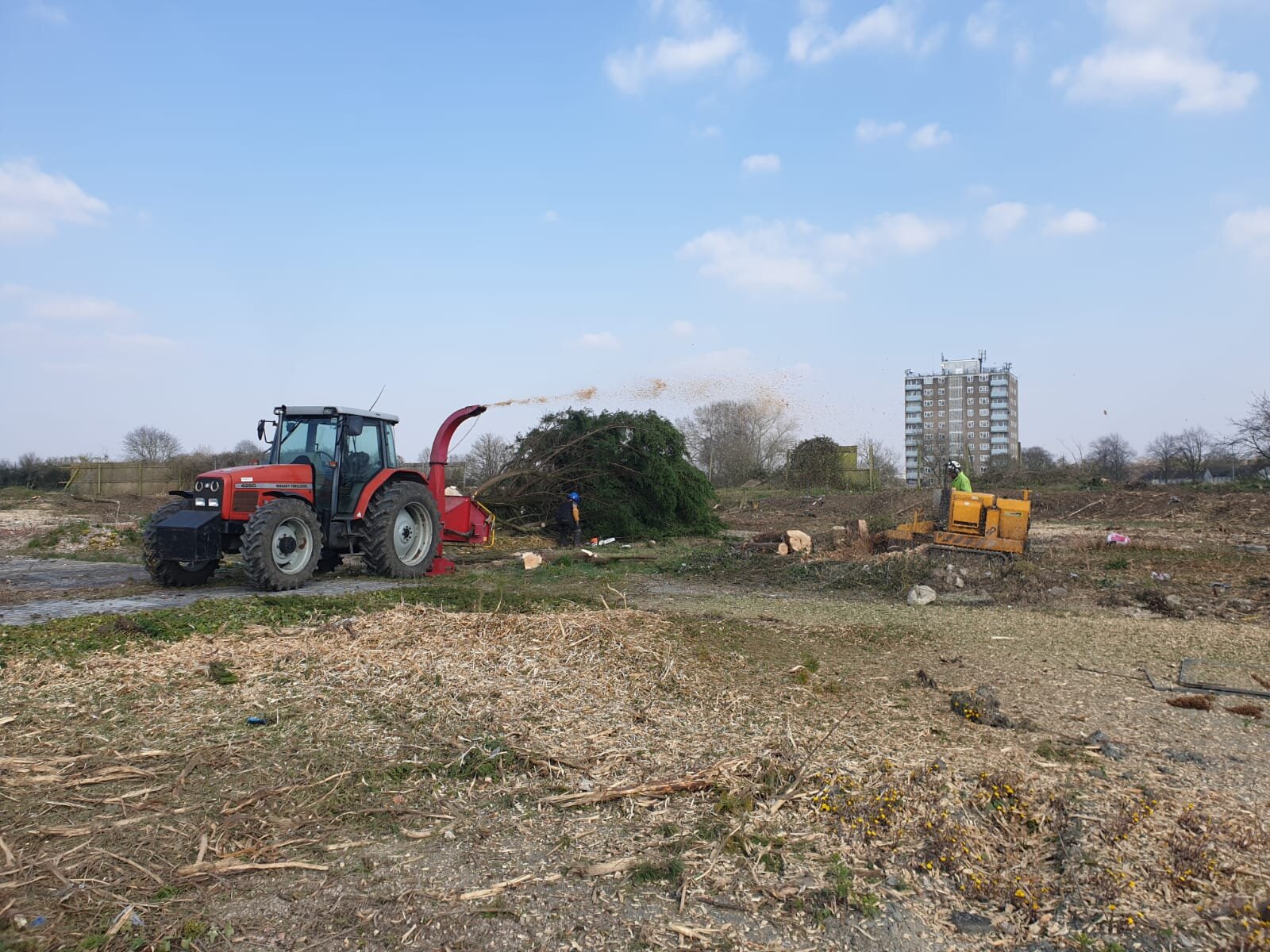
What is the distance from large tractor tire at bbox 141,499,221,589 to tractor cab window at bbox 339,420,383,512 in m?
1.78

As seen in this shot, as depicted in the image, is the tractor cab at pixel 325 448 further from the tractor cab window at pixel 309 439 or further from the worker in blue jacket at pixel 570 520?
the worker in blue jacket at pixel 570 520

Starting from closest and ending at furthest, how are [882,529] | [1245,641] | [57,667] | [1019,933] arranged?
[1019,933] → [57,667] → [1245,641] → [882,529]

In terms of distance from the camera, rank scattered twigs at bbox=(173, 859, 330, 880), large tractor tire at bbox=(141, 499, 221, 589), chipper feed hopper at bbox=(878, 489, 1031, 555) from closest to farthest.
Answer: scattered twigs at bbox=(173, 859, 330, 880) < large tractor tire at bbox=(141, 499, 221, 589) < chipper feed hopper at bbox=(878, 489, 1031, 555)

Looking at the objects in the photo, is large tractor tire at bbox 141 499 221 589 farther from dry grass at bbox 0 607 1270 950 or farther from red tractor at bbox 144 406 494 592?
dry grass at bbox 0 607 1270 950

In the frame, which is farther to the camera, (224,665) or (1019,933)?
(224,665)

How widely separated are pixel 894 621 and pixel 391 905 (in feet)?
22.8

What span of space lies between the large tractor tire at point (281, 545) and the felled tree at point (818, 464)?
27.4 metres

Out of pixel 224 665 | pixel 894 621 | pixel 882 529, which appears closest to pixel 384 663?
pixel 224 665

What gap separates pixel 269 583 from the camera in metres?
9.91

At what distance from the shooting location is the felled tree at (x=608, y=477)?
1823cm

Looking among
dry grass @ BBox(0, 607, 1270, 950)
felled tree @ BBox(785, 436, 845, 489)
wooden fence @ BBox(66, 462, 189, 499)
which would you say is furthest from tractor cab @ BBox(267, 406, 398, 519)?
felled tree @ BBox(785, 436, 845, 489)

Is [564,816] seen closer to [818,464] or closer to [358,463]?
[358,463]

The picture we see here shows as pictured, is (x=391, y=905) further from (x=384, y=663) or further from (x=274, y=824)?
(x=384, y=663)

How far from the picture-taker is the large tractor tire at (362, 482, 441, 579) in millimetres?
11555
